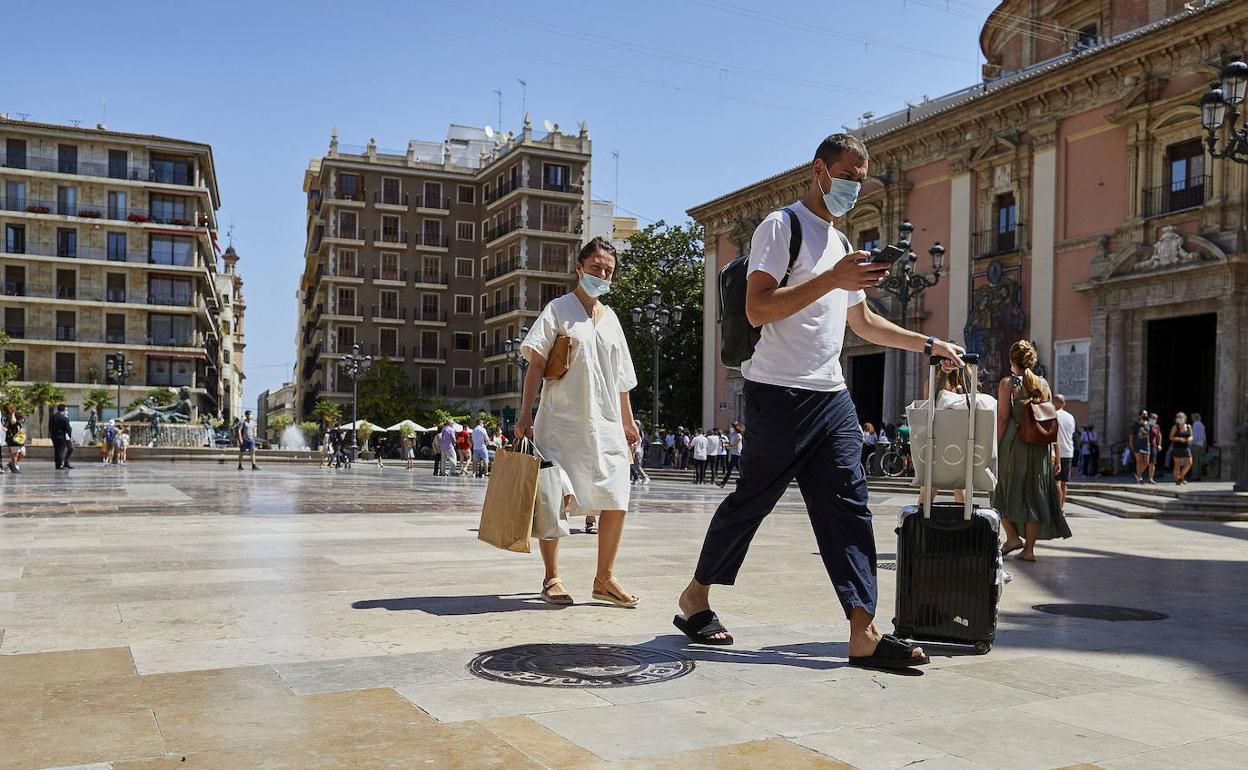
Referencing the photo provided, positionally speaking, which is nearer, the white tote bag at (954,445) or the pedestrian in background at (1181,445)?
the white tote bag at (954,445)

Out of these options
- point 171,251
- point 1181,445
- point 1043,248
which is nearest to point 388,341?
point 171,251

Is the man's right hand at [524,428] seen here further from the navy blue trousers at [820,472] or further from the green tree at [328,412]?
the green tree at [328,412]

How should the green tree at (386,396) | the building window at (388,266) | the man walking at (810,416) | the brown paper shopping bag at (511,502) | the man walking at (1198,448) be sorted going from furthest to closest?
the building window at (388,266) → the green tree at (386,396) → the man walking at (1198,448) → the brown paper shopping bag at (511,502) → the man walking at (810,416)

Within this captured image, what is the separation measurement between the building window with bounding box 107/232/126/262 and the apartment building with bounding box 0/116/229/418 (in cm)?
6

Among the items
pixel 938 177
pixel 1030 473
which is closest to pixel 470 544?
pixel 1030 473

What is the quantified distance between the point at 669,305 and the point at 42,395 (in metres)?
33.4

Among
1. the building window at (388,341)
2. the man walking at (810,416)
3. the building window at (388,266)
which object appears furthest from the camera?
the building window at (388,266)

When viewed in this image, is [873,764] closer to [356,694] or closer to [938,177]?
[356,694]

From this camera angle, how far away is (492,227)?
233 ft

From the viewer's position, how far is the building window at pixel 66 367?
208ft

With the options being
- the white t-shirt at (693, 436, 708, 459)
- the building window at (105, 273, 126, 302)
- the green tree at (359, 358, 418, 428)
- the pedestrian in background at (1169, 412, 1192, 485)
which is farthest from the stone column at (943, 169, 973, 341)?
the building window at (105, 273, 126, 302)

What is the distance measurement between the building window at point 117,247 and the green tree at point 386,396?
15.9 m

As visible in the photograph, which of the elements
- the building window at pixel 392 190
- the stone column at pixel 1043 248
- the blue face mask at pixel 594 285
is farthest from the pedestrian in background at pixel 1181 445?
the building window at pixel 392 190

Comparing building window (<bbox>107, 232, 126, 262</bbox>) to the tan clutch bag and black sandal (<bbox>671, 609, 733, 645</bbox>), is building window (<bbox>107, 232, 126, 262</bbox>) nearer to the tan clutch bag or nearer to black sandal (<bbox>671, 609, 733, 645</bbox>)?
the tan clutch bag
